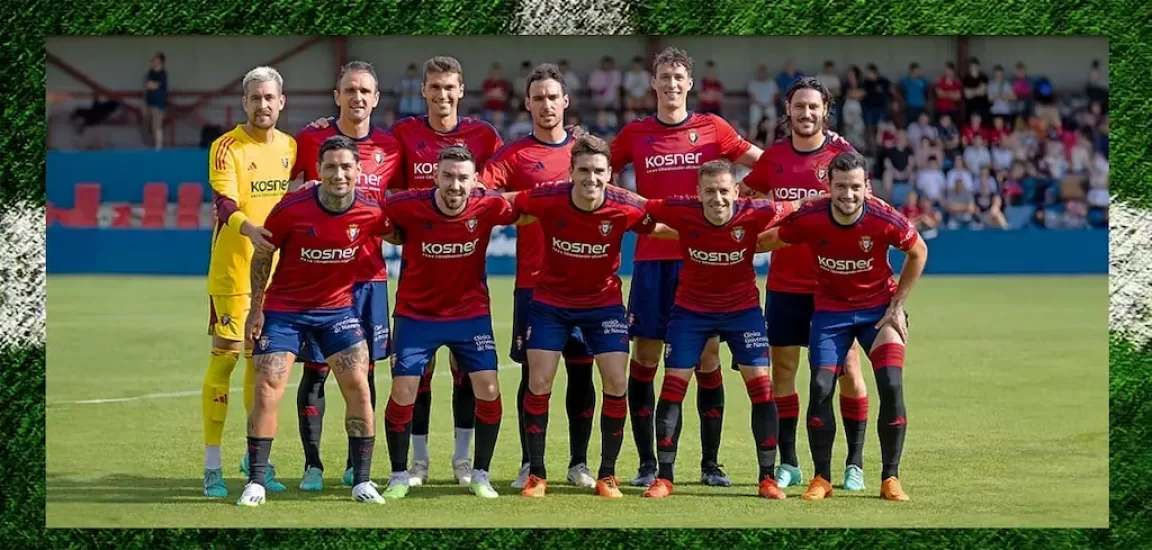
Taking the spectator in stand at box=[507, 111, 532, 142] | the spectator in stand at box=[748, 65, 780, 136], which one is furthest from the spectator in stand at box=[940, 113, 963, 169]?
the spectator in stand at box=[507, 111, 532, 142]

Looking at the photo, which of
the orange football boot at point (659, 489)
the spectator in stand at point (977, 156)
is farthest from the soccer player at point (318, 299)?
the spectator in stand at point (977, 156)

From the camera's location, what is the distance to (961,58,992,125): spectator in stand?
1856 centimetres

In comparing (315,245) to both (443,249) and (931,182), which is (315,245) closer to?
(443,249)

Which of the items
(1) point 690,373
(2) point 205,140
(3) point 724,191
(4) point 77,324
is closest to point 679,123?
(3) point 724,191

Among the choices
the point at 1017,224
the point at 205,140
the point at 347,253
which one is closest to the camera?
the point at 347,253

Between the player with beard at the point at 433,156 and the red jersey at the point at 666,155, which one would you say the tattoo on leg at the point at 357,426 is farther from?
the red jersey at the point at 666,155

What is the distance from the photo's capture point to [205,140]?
19234 mm

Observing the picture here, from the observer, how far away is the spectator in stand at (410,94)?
51.3 ft

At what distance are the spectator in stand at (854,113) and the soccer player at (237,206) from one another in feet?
35.8

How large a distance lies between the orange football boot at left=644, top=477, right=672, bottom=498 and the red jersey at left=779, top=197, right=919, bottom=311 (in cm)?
103

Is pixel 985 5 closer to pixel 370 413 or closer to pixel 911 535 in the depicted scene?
pixel 911 535

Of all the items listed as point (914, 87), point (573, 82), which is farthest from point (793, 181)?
point (573, 82)

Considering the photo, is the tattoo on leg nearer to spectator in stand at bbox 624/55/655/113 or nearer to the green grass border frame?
the green grass border frame

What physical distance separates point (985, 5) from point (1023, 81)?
43.1 ft
